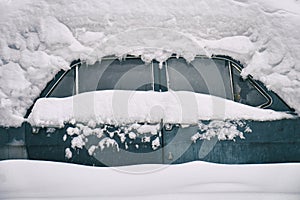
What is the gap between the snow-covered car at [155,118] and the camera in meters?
3.20

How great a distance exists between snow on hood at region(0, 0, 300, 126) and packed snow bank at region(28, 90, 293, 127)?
9.0 inches

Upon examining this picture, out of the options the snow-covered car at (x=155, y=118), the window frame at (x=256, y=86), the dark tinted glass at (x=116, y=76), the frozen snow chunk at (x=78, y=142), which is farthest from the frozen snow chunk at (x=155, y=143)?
the window frame at (x=256, y=86)

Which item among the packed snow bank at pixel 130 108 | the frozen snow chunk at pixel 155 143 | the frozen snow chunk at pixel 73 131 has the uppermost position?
the packed snow bank at pixel 130 108

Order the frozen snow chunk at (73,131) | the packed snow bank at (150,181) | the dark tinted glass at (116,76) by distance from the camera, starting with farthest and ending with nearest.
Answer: the dark tinted glass at (116,76), the frozen snow chunk at (73,131), the packed snow bank at (150,181)

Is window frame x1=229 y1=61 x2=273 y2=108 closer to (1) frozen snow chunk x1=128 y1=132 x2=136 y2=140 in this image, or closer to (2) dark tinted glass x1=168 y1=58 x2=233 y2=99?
(2) dark tinted glass x1=168 y1=58 x2=233 y2=99

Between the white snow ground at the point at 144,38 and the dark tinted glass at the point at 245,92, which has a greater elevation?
the white snow ground at the point at 144,38

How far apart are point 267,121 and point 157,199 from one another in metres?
1.24

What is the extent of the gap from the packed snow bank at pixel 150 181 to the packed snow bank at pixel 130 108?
14.3 inches

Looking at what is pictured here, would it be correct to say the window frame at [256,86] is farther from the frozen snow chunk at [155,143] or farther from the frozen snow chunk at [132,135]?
the frozen snow chunk at [132,135]

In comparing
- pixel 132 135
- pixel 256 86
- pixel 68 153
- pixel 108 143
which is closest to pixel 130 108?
pixel 132 135

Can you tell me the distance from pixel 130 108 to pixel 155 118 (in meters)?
0.20

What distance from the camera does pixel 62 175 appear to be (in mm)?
2904

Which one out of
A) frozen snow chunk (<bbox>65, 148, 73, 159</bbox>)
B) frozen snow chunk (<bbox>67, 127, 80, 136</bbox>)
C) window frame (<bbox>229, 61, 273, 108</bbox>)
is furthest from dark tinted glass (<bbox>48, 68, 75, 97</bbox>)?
window frame (<bbox>229, 61, 273, 108</bbox>)

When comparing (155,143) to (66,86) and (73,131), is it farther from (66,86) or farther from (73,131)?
(66,86)
